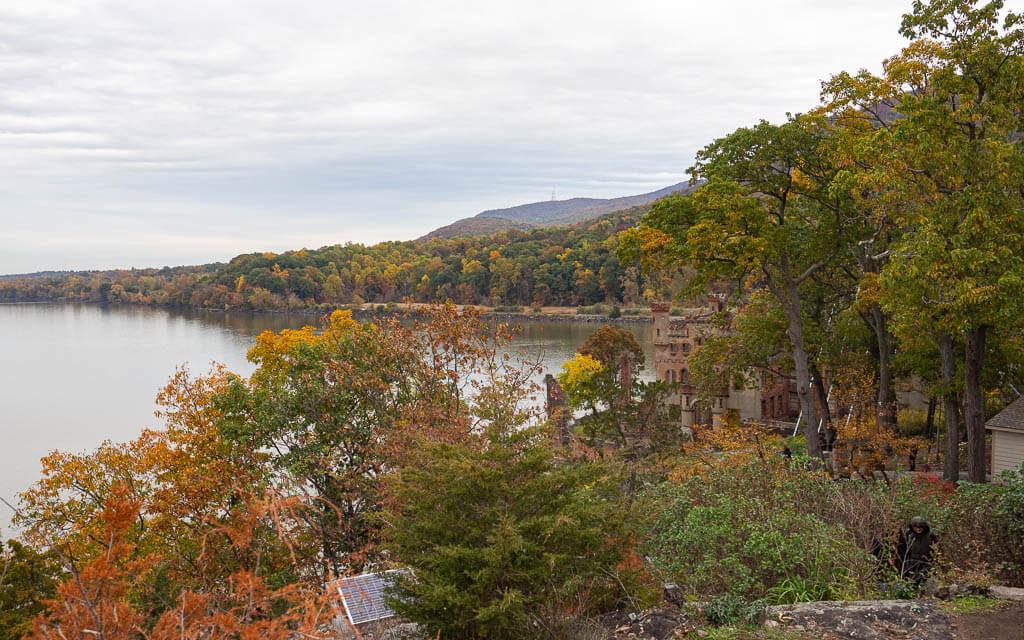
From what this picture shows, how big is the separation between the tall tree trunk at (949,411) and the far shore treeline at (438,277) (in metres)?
75.3

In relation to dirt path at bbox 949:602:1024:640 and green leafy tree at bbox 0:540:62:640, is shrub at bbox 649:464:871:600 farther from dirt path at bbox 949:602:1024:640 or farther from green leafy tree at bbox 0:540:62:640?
green leafy tree at bbox 0:540:62:640

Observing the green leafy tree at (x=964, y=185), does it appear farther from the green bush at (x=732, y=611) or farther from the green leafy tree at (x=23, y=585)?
the green leafy tree at (x=23, y=585)

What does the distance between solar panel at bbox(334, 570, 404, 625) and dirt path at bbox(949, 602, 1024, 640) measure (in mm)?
5464

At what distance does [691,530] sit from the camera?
7.93 m

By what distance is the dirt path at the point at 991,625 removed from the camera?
6.14 metres

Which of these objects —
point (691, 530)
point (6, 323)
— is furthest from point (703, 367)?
point (6, 323)

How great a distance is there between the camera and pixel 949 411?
15.7m

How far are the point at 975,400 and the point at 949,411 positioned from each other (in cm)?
180

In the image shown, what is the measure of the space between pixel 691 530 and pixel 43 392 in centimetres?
5295

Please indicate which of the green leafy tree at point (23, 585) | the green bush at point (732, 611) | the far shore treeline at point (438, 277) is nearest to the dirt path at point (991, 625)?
the green bush at point (732, 611)

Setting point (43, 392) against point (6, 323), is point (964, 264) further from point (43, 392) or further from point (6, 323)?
point (6, 323)

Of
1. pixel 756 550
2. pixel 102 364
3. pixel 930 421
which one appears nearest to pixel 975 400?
pixel 756 550

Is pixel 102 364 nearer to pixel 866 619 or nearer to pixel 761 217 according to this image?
pixel 761 217

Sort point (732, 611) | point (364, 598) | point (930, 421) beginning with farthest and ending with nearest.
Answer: point (930, 421), point (364, 598), point (732, 611)
